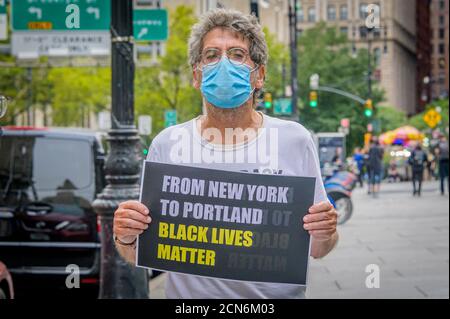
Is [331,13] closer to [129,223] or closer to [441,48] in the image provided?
[129,223]

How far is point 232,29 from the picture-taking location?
3.02m

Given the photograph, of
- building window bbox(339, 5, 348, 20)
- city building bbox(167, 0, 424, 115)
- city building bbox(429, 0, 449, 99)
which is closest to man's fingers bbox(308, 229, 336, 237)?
city building bbox(167, 0, 424, 115)

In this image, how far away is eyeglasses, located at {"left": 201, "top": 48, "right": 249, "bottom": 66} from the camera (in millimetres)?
3052

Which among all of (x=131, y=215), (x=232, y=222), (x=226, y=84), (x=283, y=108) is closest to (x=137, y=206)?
(x=131, y=215)

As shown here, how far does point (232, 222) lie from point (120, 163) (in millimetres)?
3913

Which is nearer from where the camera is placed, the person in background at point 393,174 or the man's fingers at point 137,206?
the man's fingers at point 137,206

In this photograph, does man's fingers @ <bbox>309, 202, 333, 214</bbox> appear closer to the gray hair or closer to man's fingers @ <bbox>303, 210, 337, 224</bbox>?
man's fingers @ <bbox>303, 210, 337, 224</bbox>

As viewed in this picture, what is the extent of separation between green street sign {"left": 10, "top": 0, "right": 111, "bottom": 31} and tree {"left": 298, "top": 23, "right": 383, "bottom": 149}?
143 ft

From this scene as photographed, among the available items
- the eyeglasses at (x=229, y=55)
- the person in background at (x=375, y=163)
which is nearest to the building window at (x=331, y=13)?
the person in background at (x=375, y=163)

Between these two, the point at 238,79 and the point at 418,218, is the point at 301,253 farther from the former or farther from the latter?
the point at 418,218

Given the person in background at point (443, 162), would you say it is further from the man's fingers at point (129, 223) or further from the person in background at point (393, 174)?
the man's fingers at point (129, 223)

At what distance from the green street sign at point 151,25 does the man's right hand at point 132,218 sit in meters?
16.9

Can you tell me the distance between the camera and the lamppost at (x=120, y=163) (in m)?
6.54
